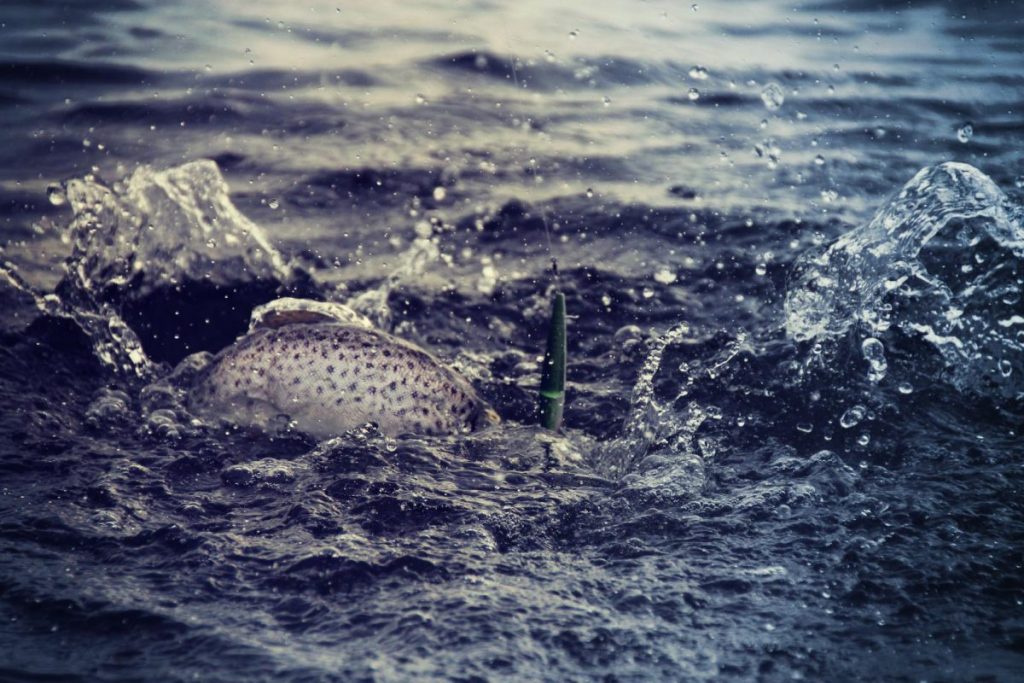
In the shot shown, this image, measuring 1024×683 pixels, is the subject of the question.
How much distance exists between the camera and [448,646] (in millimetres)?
3078

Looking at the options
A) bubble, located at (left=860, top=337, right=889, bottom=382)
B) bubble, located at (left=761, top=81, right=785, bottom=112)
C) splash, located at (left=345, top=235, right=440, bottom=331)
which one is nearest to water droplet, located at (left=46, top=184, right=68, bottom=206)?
splash, located at (left=345, top=235, right=440, bottom=331)

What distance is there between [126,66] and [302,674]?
693 cm

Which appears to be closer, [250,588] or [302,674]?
[302,674]

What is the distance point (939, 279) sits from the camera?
18.3ft

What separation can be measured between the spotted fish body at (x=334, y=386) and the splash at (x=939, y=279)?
6.89 feet

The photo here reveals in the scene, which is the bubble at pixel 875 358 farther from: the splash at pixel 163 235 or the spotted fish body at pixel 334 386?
the splash at pixel 163 235

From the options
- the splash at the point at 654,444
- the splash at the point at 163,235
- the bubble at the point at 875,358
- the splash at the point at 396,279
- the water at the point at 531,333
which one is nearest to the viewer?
the water at the point at 531,333

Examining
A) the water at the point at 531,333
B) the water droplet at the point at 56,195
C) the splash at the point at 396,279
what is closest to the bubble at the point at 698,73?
the water at the point at 531,333

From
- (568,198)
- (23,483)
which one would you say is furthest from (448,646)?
(568,198)

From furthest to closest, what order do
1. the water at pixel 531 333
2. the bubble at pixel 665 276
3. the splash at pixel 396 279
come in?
the bubble at pixel 665 276 → the splash at pixel 396 279 → the water at pixel 531 333

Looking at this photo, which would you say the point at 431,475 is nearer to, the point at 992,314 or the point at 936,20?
the point at 992,314

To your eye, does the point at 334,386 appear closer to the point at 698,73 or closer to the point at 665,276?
the point at 665,276

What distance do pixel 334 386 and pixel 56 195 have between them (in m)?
3.89

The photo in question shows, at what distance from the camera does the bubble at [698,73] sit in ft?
32.0
